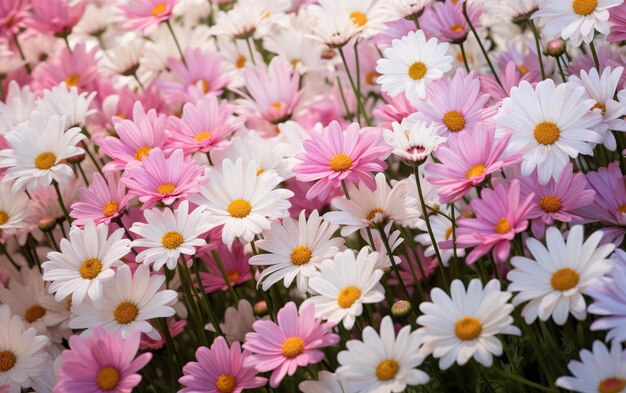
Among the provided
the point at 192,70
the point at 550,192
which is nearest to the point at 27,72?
the point at 192,70

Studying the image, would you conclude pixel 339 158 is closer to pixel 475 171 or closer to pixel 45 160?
pixel 475 171

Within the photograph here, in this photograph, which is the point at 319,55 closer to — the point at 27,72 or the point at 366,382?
the point at 27,72

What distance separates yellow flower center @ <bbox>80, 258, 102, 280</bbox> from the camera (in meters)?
1.06

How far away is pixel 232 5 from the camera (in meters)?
1.85

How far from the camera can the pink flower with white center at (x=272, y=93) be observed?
1.39 meters

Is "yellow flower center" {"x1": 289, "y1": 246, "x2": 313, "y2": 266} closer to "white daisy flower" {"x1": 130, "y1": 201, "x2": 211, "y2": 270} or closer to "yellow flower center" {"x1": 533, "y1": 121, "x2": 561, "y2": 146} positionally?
"white daisy flower" {"x1": 130, "y1": 201, "x2": 211, "y2": 270}

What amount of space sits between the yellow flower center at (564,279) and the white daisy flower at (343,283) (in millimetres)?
202

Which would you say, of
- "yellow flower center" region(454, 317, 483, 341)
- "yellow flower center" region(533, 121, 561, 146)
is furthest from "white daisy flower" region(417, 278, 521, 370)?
"yellow flower center" region(533, 121, 561, 146)

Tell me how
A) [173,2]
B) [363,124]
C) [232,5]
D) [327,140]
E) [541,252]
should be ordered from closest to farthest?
[541,252] < [327,140] < [173,2] < [363,124] < [232,5]

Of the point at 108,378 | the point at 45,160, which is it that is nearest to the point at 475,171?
the point at 108,378

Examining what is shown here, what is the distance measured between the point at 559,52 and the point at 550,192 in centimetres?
28

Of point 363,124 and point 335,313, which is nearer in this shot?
point 335,313

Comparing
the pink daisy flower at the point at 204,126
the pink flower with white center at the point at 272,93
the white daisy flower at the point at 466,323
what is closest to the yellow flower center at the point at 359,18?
the pink flower with white center at the point at 272,93

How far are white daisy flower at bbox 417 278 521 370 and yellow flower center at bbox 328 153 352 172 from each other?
0.78ft
